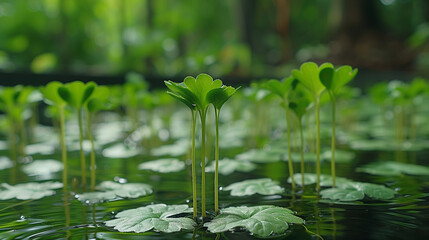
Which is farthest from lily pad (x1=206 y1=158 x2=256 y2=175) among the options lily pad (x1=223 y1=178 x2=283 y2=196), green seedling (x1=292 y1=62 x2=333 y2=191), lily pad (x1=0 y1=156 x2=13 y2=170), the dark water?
lily pad (x1=0 y1=156 x2=13 y2=170)

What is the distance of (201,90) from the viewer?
74 centimetres

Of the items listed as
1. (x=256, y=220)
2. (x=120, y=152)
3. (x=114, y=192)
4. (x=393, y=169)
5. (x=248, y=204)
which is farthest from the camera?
(x=120, y=152)

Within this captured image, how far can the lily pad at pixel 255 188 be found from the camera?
0.97 metres

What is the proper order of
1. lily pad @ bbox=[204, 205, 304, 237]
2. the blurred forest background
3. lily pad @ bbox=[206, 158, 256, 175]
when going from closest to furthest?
1. lily pad @ bbox=[204, 205, 304, 237]
2. lily pad @ bbox=[206, 158, 256, 175]
3. the blurred forest background

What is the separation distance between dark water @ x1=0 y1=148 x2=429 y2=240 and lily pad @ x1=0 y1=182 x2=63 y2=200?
2cm

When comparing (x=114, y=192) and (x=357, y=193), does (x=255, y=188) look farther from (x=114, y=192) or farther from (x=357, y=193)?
(x=114, y=192)

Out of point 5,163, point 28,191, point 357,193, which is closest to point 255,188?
Result: point 357,193

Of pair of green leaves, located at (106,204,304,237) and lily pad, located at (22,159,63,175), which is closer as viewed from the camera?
pair of green leaves, located at (106,204,304,237)

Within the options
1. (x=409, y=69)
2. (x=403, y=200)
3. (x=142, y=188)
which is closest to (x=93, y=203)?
(x=142, y=188)

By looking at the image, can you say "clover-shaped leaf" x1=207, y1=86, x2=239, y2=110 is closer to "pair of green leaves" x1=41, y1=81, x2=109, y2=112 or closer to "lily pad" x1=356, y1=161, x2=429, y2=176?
"pair of green leaves" x1=41, y1=81, x2=109, y2=112

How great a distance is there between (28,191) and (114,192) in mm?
222

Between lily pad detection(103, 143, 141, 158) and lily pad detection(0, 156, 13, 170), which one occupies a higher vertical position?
lily pad detection(103, 143, 141, 158)

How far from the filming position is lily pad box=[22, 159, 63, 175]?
4.37 feet

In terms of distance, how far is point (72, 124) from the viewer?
9.41 feet
